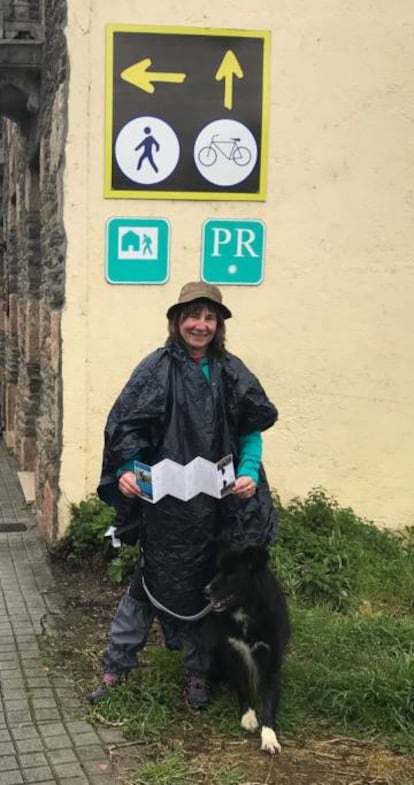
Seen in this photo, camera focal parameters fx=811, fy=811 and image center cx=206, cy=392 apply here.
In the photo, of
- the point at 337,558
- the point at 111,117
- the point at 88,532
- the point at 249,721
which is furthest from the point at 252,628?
the point at 111,117

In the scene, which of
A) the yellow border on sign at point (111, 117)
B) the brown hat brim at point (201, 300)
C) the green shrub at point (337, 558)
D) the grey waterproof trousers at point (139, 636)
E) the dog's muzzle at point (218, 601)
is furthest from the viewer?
the yellow border on sign at point (111, 117)

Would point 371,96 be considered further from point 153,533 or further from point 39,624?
point 39,624

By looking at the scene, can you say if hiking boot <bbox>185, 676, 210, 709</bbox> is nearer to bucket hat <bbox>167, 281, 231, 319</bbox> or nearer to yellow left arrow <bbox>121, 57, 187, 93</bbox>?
bucket hat <bbox>167, 281, 231, 319</bbox>

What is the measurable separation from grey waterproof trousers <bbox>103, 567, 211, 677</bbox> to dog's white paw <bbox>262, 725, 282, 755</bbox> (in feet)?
1.57

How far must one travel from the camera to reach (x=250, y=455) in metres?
3.70

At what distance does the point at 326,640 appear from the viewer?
4.43 m

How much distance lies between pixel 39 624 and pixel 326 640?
5.67 ft

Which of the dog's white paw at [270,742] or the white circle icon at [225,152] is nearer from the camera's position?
the dog's white paw at [270,742]

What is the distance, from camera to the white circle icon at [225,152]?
5875 mm

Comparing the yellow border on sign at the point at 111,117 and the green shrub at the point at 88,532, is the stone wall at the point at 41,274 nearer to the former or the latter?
the green shrub at the point at 88,532

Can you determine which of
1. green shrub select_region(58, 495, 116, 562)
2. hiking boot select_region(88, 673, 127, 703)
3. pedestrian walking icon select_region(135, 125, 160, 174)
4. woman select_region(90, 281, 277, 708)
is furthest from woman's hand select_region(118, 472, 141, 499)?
pedestrian walking icon select_region(135, 125, 160, 174)

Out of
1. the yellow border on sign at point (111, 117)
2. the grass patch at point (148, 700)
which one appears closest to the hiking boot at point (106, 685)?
the grass patch at point (148, 700)

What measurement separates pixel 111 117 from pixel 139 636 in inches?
143

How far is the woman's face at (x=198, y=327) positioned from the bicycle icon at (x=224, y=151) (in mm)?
2630
